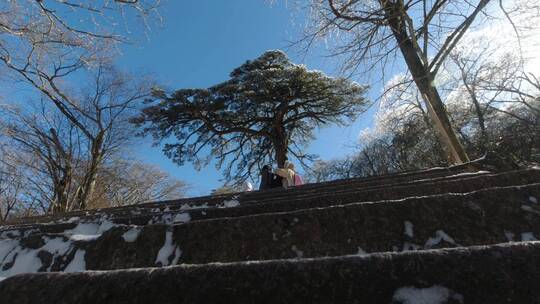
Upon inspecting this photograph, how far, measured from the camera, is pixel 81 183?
42.7ft

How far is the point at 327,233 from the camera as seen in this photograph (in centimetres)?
143

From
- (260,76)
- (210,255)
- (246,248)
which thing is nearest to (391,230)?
(246,248)

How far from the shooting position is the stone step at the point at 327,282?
0.66 metres

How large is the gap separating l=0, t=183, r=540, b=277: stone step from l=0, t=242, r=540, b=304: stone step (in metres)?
0.57

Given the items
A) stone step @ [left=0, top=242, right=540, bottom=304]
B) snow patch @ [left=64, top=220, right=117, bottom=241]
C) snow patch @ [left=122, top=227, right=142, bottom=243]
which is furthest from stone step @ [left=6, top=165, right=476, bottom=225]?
stone step @ [left=0, top=242, right=540, bottom=304]

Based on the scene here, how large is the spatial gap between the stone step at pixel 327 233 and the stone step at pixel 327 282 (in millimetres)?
565

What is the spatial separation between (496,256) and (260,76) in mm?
13451

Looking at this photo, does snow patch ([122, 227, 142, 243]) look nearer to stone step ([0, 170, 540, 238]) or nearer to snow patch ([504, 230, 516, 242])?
stone step ([0, 170, 540, 238])

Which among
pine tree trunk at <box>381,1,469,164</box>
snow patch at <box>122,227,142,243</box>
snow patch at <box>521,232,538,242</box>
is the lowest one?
snow patch at <box>521,232,538,242</box>

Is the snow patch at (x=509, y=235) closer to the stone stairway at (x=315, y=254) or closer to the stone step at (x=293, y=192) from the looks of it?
the stone stairway at (x=315, y=254)

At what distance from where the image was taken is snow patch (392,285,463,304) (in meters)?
0.65

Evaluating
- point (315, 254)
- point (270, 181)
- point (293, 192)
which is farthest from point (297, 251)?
point (270, 181)

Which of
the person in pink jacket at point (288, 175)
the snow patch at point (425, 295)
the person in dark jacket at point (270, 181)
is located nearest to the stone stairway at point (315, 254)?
the snow patch at point (425, 295)

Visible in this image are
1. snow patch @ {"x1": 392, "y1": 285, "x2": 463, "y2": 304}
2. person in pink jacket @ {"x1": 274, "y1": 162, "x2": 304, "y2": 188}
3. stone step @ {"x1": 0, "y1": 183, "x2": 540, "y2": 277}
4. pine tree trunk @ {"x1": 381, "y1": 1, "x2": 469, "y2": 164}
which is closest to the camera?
snow patch @ {"x1": 392, "y1": 285, "x2": 463, "y2": 304}
